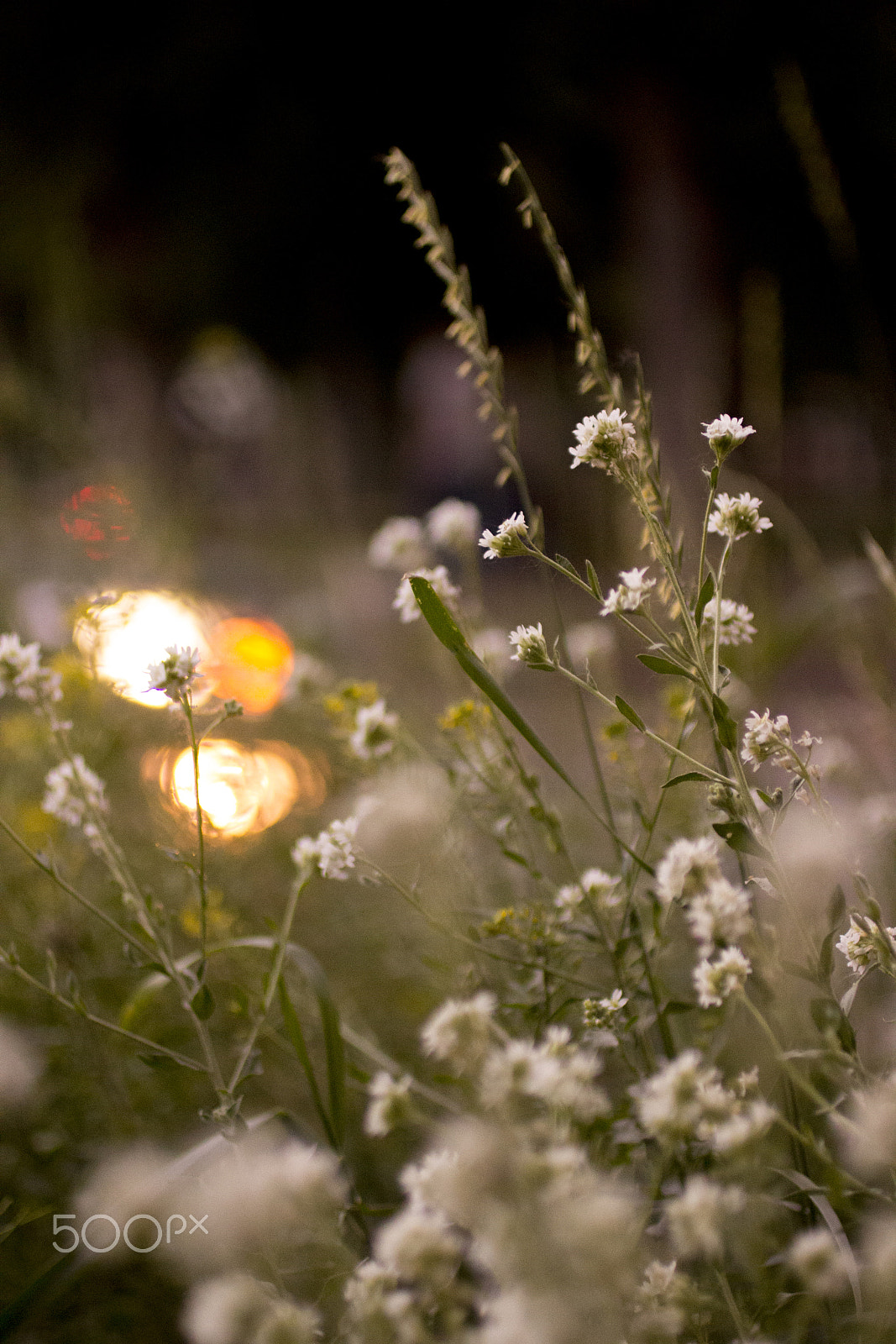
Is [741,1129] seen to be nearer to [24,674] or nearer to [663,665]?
[663,665]

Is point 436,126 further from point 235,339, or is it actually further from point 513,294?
point 235,339

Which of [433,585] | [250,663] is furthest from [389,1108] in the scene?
[250,663]

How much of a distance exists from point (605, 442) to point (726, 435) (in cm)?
10

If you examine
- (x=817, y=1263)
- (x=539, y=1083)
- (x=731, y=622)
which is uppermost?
(x=731, y=622)

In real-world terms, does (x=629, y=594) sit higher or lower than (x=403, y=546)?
lower

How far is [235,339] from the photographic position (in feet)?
22.6

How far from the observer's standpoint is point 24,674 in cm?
95

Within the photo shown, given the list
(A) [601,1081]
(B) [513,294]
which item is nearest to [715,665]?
(A) [601,1081]

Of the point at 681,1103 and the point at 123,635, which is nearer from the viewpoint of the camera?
the point at 681,1103

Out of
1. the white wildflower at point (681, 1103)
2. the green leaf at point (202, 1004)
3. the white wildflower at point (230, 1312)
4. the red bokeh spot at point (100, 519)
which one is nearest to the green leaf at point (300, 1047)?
the green leaf at point (202, 1004)

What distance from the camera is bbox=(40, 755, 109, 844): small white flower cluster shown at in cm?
93

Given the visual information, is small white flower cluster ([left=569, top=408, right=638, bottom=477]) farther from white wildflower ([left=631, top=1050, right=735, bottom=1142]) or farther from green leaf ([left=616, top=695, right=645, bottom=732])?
white wildflower ([left=631, top=1050, right=735, bottom=1142])

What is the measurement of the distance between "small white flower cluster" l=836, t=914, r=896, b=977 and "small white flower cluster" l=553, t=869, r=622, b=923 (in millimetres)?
202

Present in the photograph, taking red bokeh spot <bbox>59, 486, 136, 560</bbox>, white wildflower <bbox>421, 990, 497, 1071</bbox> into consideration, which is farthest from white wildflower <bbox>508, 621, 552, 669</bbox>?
red bokeh spot <bbox>59, 486, 136, 560</bbox>
